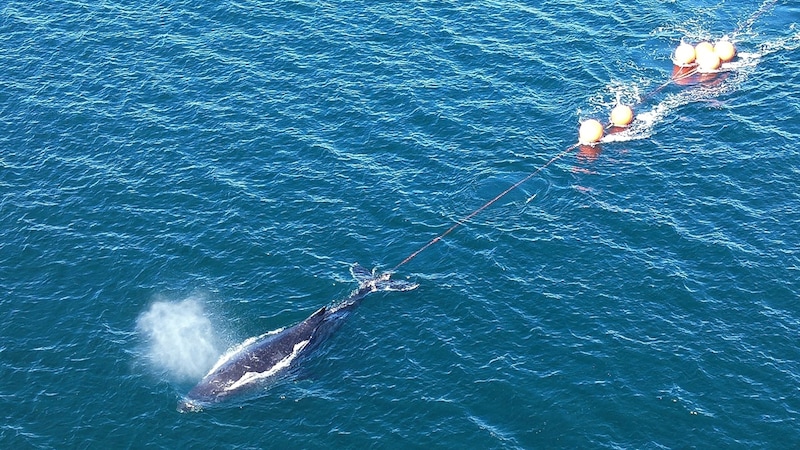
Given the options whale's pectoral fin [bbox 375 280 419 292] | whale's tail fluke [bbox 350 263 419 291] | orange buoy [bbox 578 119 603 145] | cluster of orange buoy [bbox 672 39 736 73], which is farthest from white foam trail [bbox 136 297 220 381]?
cluster of orange buoy [bbox 672 39 736 73]

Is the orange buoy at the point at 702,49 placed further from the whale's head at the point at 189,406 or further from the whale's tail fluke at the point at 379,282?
the whale's head at the point at 189,406

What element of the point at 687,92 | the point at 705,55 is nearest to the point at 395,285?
the point at 687,92

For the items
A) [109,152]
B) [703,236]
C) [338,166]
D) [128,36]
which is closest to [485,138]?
[338,166]

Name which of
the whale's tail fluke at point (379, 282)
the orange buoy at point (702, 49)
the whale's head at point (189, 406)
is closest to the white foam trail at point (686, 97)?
the orange buoy at point (702, 49)

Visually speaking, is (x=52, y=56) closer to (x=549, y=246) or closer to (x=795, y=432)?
(x=549, y=246)

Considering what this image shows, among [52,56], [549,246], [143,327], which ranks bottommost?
[143,327]
